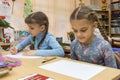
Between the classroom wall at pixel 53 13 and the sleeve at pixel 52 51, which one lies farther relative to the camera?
the classroom wall at pixel 53 13

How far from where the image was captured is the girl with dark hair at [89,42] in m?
1.04

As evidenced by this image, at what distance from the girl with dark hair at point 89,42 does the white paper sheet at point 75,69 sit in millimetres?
251

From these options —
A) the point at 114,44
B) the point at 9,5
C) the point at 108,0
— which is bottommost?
the point at 114,44

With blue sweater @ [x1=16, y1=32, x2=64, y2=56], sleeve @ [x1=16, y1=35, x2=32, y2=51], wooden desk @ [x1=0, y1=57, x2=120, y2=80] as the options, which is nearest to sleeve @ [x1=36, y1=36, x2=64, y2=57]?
blue sweater @ [x1=16, y1=32, x2=64, y2=56]

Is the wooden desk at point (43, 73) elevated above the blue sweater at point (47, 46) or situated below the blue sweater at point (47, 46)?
below

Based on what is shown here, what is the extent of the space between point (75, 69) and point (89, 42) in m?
0.40

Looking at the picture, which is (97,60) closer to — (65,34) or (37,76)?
(37,76)

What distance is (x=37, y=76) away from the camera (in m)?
0.68

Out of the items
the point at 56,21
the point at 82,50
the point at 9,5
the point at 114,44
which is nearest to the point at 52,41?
the point at 82,50

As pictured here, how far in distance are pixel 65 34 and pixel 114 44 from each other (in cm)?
163

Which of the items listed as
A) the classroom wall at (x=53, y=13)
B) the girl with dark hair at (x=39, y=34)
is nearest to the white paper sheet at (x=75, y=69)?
the girl with dark hair at (x=39, y=34)

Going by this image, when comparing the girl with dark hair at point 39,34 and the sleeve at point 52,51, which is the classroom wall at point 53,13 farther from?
the sleeve at point 52,51

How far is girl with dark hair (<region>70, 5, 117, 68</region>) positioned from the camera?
104cm

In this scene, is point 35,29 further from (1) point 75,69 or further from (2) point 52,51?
(1) point 75,69
